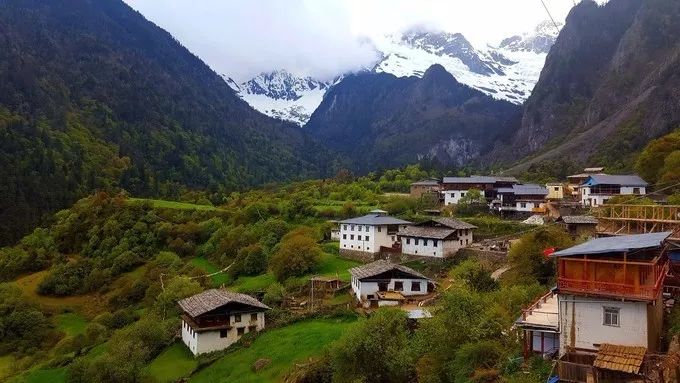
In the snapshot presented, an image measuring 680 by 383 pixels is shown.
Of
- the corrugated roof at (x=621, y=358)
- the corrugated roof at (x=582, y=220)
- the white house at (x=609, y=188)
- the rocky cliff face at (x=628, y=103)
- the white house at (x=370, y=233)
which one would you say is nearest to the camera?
the corrugated roof at (x=621, y=358)

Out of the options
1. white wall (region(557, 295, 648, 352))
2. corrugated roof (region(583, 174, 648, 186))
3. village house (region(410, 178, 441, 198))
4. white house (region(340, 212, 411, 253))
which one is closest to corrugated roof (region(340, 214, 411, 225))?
white house (region(340, 212, 411, 253))

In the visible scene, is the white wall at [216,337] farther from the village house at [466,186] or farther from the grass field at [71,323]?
the village house at [466,186]

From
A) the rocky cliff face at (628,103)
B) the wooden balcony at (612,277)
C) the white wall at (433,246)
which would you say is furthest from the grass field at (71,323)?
the rocky cliff face at (628,103)

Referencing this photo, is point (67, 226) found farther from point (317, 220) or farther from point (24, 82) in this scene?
point (24, 82)

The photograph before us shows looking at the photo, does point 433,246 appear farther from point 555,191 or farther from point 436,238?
point 555,191

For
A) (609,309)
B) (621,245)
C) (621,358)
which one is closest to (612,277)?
(609,309)

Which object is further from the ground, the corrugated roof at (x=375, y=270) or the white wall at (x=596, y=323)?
the white wall at (x=596, y=323)

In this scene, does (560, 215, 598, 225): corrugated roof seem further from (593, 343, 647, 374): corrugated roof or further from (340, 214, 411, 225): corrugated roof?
(593, 343, 647, 374): corrugated roof
